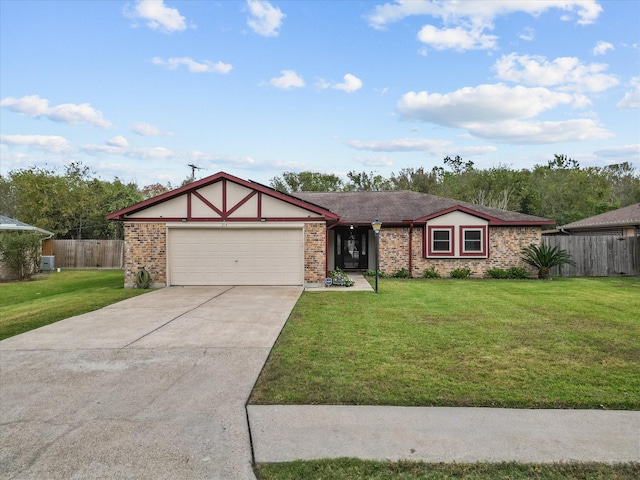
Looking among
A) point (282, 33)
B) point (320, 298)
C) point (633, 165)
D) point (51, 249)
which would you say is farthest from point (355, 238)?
point (633, 165)

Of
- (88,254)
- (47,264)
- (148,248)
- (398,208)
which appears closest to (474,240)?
(398,208)

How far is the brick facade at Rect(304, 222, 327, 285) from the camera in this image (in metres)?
13.8

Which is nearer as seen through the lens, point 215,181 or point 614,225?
point 215,181

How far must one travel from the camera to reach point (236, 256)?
1402cm

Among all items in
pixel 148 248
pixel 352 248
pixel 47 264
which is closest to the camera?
pixel 148 248

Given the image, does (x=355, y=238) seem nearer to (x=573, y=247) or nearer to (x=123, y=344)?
(x=573, y=247)

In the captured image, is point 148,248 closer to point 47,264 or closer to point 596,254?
point 47,264

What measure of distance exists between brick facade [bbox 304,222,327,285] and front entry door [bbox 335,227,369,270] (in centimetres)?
441

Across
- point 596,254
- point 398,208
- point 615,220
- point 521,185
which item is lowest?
point 596,254

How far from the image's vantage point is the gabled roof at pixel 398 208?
16219mm

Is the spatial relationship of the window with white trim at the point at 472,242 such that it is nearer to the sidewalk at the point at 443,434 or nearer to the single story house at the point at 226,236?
the single story house at the point at 226,236

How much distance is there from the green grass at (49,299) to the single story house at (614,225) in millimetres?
20531

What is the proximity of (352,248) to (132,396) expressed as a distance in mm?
14371

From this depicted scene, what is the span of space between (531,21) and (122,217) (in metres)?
15.0
